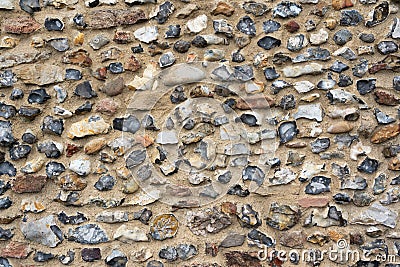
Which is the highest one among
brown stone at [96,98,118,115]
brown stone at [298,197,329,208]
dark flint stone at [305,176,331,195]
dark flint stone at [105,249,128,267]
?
brown stone at [96,98,118,115]

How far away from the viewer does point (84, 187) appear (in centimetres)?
280

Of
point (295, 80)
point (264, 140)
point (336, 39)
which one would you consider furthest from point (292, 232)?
point (336, 39)

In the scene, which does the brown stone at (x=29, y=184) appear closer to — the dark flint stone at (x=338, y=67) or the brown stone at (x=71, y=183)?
the brown stone at (x=71, y=183)

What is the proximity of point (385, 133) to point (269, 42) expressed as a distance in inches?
28.6

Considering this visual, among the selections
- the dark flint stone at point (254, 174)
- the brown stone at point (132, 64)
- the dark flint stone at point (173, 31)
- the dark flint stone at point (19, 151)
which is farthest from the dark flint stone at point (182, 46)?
the dark flint stone at point (19, 151)

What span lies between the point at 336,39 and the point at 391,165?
677 millimetres

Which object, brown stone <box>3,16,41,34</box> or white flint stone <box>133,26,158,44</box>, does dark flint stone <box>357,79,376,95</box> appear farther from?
brown stone <box>3,16,41,34</box>

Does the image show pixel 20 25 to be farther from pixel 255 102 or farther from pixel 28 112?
pixel 255 102

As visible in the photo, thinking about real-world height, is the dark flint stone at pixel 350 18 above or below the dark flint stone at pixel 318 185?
above

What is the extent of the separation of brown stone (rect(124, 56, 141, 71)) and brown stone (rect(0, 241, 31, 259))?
1.02 meters

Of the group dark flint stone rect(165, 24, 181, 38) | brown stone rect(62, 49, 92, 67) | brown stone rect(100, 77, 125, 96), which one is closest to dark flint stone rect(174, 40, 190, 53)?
dark flint stone rect(165, 24, 181, 38)

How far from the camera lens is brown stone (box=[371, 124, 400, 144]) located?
108 inches

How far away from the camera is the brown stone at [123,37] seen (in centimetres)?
283

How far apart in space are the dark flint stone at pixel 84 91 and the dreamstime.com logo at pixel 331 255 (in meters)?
1.15
